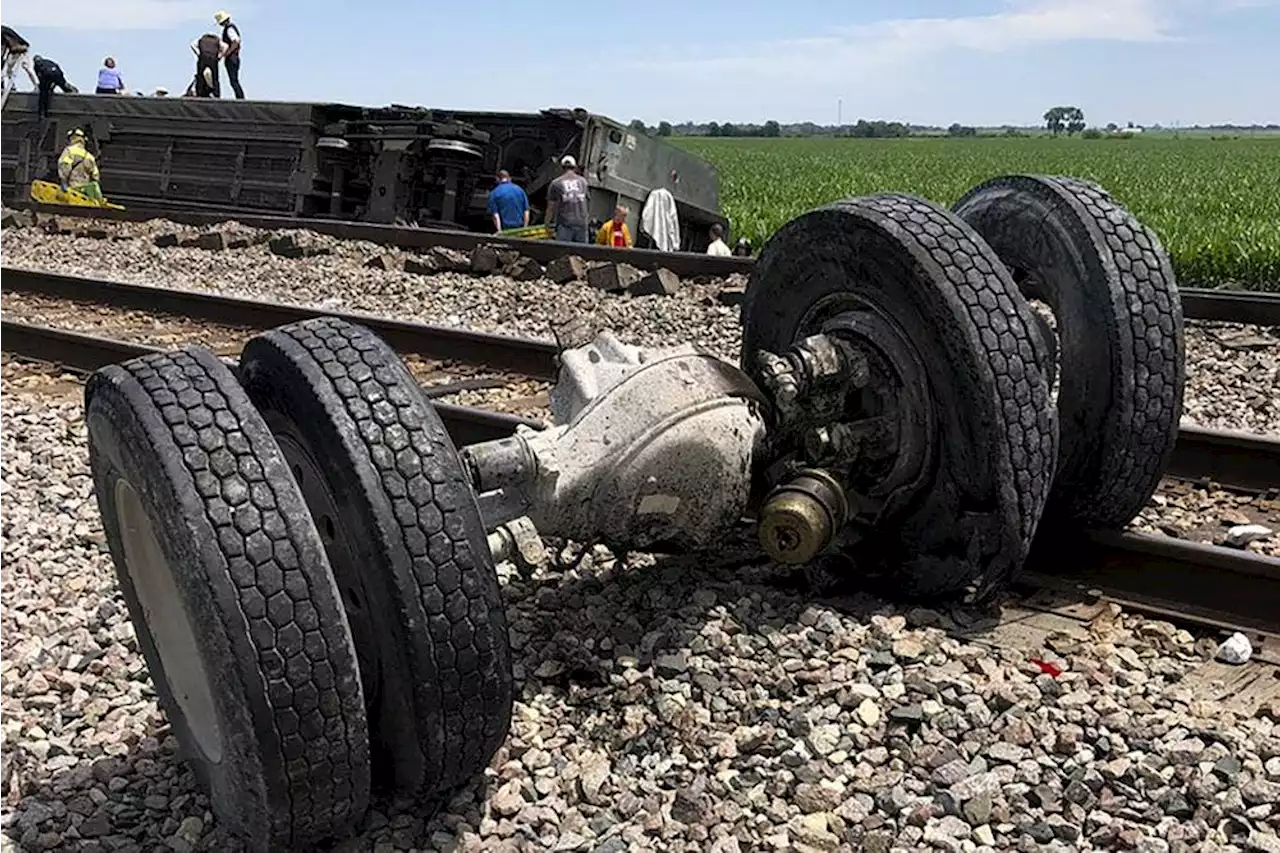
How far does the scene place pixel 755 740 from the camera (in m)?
3.36

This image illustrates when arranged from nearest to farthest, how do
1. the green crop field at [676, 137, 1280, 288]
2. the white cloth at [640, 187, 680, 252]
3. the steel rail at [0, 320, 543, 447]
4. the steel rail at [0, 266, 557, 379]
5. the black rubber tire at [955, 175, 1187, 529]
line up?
the black rubber tire at [955, 175, 1187, 529]
the steel rail at [0, 266, 557, 379]
the steel rail at [0, 320, 543, 447]
the white cloth at [640, 187, 680, 252]
the green crop field at [676, 137, 1280, 288]

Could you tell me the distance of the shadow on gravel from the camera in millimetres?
3174

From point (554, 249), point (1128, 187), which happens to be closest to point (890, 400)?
point (554, 249)

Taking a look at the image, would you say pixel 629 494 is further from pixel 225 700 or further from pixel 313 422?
pixel 225 700

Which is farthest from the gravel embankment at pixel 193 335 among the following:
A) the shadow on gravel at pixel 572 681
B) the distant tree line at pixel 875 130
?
the distant tree line at pixel 875 130

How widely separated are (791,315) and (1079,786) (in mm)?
2022

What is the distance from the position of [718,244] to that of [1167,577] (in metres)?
10.7

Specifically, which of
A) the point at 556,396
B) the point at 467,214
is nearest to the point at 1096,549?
the point at 556,396

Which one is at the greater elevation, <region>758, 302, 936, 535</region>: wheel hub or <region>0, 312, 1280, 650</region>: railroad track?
<region>758, 302, 936, 535</region>: wheel hub

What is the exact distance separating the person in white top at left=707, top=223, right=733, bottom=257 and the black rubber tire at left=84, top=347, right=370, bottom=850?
407 inches

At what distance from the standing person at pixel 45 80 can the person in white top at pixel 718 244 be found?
11.3 m

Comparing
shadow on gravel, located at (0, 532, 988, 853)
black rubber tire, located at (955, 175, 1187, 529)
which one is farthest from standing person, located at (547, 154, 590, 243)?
black rubber tire, located at (955, 175, 1187, 529)

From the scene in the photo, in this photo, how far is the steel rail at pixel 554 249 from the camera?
8.45 m

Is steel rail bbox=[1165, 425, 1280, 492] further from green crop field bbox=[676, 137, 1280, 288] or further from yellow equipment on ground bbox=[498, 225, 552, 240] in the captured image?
green crop field bbox=[676, 137, 1280, 288]
